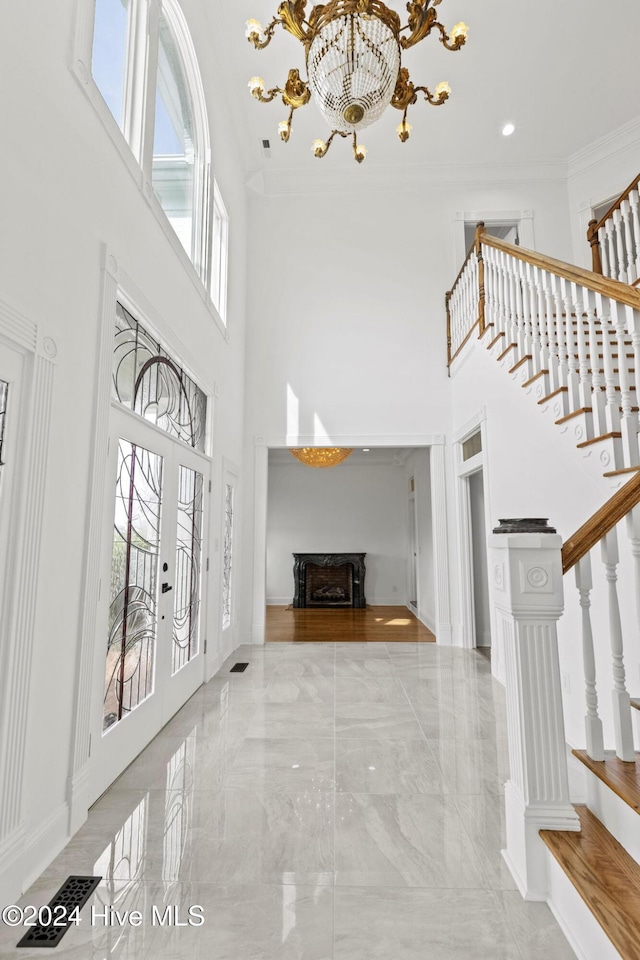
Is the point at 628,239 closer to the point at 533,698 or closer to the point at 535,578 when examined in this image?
the point at 535,578

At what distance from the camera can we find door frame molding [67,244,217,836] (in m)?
2.13

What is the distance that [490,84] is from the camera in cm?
543

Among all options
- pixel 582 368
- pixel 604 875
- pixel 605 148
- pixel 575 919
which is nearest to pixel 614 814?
pixel 604 875

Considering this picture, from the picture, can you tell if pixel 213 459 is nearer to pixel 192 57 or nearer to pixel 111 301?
pixel 111 301

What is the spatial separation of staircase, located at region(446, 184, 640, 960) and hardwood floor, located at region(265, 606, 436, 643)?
3788 mm

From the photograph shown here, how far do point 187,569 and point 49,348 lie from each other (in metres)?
2.41

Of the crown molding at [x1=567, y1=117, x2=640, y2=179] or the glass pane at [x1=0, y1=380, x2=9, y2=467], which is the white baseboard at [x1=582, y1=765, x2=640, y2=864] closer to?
the glass pane at [x1=0, y1=380, x2=9, y2=467]

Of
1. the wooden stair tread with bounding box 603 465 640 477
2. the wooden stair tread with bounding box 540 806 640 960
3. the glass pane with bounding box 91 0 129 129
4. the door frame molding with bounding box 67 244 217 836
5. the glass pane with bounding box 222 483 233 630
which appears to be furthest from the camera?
the glass pane with bounding box 222 483 233 630

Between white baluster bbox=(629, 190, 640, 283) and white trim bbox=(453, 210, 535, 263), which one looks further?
white trim bbox=(453, 210, 535, 263)

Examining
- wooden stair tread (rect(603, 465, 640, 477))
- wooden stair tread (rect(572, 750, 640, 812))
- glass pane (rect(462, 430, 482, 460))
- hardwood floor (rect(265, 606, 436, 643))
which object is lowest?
hardwood floor (rect(265, 606, 436, 643))

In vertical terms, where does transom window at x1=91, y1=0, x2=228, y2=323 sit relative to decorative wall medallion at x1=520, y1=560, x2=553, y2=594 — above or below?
above

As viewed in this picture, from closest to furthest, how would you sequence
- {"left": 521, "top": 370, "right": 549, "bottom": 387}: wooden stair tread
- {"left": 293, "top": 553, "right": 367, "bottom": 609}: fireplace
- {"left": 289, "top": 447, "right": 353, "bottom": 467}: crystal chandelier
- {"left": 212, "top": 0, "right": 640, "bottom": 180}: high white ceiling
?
1. {"left": 521, "top": 370, "right": 549, "bottom": 387}: wooden stair tread
2. {"left": 212, "top": 0, "right": 640, "bottom": 180}: high white ceiling
3. {"left": 289, "top": 447, "right": 353, "bottom": 467}: crystal chandelier
4. {"left": 293, "top": 553, "right": 367, "bottom": 609}: fireplace

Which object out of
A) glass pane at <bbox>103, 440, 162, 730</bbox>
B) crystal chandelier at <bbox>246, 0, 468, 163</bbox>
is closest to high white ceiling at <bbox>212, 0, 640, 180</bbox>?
crystal chandelier at <bbox>246, 0, 468, 163</bbox>

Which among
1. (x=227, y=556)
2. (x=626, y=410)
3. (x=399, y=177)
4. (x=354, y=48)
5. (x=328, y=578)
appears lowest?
(x=328, y=578)
